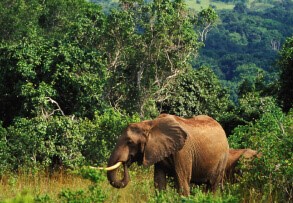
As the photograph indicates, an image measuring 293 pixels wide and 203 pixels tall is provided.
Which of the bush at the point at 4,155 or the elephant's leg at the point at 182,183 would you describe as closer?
the elephant's leg at the point at 182,183

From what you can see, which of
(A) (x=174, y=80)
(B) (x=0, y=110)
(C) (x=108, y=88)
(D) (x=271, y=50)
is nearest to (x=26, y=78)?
(B) (x=0, y=110)

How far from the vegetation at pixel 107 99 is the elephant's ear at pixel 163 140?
665mm

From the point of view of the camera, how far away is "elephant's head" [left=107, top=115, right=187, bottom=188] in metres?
10.7

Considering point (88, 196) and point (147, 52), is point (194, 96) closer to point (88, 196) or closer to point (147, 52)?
point (147, 52)

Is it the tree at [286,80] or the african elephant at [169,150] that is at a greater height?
the african elephant at [169,150]

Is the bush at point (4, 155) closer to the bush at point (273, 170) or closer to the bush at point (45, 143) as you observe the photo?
the bush at point (45, 143)

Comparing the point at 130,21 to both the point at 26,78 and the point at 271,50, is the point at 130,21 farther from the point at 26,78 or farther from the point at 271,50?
the point at 271,50

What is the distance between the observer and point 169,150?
427 inches

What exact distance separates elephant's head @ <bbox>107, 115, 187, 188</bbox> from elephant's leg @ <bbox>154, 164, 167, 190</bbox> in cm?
36

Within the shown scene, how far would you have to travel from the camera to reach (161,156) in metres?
10.8

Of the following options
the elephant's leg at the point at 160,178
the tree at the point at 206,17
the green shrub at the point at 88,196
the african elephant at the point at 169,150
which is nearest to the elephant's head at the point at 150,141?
the african elephant at the point at 169,150

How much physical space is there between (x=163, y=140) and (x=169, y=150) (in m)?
0.20

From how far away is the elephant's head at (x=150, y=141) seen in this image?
10.7 m

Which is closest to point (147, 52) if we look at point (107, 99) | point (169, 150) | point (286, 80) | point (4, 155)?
point (107, 99)
